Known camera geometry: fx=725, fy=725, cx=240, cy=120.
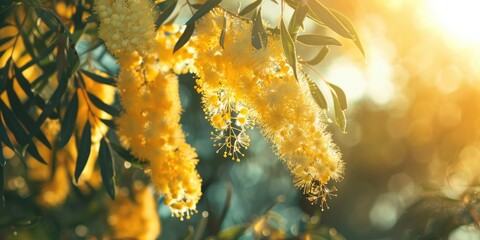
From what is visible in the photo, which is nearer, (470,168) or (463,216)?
(463,216)

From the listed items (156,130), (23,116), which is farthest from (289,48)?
(23,116)

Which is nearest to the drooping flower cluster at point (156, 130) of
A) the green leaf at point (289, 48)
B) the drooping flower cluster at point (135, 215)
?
the green leaf at point (289, 48)

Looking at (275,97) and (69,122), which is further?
(69,122)

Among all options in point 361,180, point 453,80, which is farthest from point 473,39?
point 361,180

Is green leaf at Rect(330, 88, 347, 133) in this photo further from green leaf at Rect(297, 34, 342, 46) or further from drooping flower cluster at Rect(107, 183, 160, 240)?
drooping flower cluster at Rect(107, 183, 160, 240)

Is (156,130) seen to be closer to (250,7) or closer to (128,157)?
(128,157)

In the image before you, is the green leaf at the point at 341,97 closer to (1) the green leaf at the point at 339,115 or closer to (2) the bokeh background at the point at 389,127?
(1) the green leaf at the point at 339,115

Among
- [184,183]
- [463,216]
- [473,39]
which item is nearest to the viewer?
[184,183]

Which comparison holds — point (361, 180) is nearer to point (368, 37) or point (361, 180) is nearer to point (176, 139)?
point (368, 37)
